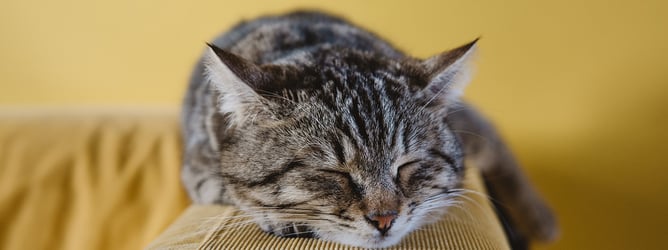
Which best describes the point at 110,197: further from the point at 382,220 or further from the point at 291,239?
the point at 382,220

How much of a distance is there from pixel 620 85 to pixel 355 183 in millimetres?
1297

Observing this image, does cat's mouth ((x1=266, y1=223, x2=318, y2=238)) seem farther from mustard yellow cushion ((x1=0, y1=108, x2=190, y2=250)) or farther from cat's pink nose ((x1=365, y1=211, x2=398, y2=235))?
mustard yellow cushion ((x1=0, y1=108, x2=190, y2=250))

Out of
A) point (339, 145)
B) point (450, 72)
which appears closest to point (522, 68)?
point (450, 72)

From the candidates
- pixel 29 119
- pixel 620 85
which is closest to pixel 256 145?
pixel 29 119

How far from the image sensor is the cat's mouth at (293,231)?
2.96ft

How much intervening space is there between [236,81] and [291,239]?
0.27 m

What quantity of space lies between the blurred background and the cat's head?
2.91 ft

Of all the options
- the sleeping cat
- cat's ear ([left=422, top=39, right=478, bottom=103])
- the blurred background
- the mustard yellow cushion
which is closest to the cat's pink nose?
Result: the sleeping cat

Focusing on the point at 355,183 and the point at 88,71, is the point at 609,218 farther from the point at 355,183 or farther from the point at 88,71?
the point at 88,71

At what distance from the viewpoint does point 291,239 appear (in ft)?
2.87

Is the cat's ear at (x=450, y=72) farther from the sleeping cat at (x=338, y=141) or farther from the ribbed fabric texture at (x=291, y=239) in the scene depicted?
the ribbed fabric texture at (x=291, y=239)

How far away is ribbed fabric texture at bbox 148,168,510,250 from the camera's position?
0.84 metres

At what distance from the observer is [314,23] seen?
57.9 inches

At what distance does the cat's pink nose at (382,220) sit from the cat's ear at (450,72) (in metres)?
0.25
